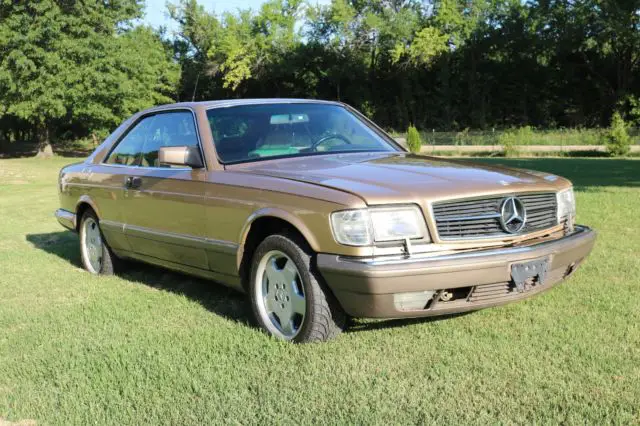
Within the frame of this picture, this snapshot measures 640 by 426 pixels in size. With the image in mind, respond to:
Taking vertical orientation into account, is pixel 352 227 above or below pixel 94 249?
above

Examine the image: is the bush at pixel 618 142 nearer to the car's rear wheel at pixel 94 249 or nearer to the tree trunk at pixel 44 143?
the car's rear wheel at pixel 94 249

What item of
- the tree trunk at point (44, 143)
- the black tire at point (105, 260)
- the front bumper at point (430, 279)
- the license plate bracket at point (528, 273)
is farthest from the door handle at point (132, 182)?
the tree trunk at point (44, 143)

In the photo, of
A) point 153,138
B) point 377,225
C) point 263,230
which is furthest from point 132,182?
point 377,225

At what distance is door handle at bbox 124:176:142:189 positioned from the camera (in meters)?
5.39

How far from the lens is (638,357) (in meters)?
3.61

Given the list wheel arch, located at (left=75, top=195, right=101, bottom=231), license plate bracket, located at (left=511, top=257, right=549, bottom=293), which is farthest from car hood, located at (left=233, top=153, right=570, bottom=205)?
wheel arch, located at (left=75, top=195, right=101, bottom=231)

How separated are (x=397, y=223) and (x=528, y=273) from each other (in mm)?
832

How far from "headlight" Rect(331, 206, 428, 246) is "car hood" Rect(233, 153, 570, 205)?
0.22 ft

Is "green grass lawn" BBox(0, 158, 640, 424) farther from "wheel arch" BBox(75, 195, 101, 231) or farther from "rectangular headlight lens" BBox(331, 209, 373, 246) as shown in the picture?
"wheel arch" BBox(75, 195, 101, 231)

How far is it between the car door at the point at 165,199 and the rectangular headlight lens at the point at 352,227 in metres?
1.33

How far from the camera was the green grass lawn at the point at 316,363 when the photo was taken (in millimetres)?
3143

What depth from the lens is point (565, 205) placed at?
441 cm

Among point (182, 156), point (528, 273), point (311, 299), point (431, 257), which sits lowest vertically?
point (311, 299)

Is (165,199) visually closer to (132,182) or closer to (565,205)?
(132,182)
